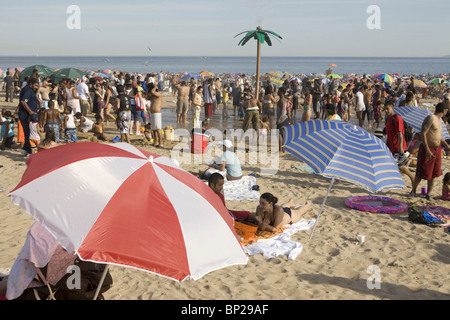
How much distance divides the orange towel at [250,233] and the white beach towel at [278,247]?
0.07 metres

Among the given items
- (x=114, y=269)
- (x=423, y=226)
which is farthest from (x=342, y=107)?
(x=114, y=269)

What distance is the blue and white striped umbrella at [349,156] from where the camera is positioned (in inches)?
179

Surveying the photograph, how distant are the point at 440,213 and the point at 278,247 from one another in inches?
123

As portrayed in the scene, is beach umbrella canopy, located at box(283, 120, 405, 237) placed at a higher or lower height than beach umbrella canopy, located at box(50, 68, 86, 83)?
lower

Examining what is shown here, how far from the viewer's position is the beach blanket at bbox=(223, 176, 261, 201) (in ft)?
26.2

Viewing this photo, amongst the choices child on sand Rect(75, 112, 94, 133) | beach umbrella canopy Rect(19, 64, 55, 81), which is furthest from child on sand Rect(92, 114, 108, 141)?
beach umbrella canopy Rect(19, 64, 55, 81)

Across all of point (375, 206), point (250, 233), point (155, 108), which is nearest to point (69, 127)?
point (155, 108)

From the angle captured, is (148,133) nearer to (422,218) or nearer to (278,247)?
(278,247)

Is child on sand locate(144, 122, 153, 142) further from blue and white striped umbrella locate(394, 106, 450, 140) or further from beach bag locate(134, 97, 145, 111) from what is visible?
blue and white striped umbrella locate(394, 106, 450, 140)

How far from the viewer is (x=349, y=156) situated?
4684mm

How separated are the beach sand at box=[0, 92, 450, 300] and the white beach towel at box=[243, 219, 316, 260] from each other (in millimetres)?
84

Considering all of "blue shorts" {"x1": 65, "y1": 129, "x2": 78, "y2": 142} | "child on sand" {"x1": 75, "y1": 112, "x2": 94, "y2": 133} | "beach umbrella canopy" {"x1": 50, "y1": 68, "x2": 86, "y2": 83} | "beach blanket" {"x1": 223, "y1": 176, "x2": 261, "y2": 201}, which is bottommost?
"beach blanket" {"x1": 223, "y1": 176, "x2": 261, "y2": 201}

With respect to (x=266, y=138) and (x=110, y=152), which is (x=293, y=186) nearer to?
(x=266, y=138)

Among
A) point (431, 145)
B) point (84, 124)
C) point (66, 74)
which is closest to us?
point (431, 145)
